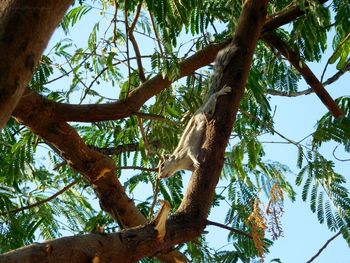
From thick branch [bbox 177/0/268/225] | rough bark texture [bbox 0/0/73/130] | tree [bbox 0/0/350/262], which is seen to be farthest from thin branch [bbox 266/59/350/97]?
rough bark texture [bbox 0/0/73/130]

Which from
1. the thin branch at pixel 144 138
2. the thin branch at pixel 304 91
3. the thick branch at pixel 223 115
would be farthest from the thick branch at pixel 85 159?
the thin branch at pixel 304 91

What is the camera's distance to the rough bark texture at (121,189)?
2.49m

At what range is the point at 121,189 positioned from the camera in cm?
416

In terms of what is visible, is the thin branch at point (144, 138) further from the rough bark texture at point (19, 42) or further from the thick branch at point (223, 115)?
the rough bark texture at point (19, 42)

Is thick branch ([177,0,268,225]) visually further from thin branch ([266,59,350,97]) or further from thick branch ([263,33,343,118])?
thin branch ([266,59,350,97])

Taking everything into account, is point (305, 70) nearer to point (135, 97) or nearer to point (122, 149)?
point (135, 97)

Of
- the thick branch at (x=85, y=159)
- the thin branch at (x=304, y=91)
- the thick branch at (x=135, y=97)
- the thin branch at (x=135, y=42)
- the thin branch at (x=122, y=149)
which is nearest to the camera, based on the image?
the thick branch at (x=85, y=159)

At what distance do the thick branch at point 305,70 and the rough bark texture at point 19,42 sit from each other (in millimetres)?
3149

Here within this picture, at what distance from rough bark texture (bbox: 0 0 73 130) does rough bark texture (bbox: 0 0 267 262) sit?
0.74 m

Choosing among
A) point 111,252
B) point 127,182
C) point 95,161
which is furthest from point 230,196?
point 111,252

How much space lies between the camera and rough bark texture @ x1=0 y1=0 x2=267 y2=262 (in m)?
2.49

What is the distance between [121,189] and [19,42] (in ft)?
8.30

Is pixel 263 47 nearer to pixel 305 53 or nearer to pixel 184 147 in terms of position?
pixel 305 53

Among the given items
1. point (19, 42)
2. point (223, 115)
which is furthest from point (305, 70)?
point (19, 42)
